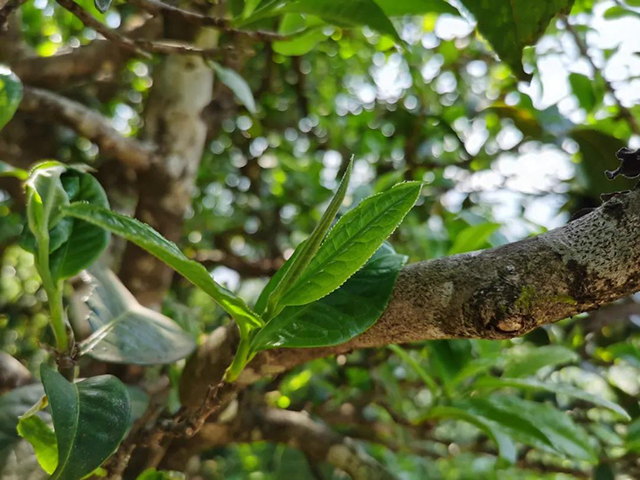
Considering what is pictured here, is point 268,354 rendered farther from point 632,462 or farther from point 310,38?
point 632,462

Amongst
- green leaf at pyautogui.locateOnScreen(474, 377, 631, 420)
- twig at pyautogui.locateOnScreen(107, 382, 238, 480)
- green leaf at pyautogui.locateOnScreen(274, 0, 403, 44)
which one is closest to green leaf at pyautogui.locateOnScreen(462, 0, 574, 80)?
green leaf at pyautogui.locateOnScreen(274, 0, 403, 44)

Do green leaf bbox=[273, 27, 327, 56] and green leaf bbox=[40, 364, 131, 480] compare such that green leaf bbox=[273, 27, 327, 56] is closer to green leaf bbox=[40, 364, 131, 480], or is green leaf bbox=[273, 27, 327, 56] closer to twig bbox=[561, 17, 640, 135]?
green leaf bbox=[40, 364, 131, 480]

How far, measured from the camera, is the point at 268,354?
0.49m

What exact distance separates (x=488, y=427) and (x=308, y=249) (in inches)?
17.0

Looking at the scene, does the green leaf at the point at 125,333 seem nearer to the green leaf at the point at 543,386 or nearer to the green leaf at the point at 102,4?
the green leaf at the point at 102,4

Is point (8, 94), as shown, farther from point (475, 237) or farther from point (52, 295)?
point (475, 237)

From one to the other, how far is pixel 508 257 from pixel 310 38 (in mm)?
389

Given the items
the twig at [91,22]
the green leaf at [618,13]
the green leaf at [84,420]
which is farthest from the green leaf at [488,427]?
the green leaf at [618,13]

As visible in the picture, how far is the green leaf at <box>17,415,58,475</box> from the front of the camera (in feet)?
1.37

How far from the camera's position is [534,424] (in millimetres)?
649

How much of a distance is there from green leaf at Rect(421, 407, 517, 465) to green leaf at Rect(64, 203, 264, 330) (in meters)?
0.37

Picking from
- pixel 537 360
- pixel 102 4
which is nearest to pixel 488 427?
pixel 537 360

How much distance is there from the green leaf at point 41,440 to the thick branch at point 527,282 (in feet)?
0.86

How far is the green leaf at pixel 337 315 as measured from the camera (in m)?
0.39
